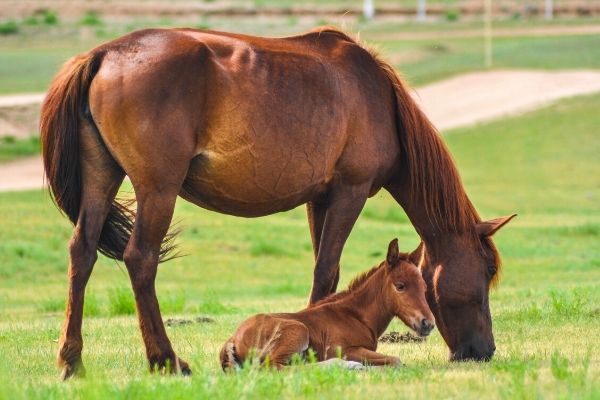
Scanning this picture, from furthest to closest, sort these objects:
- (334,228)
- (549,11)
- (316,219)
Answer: (549,11) → (316,219) → (334,228)

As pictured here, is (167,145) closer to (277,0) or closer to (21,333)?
(21,333)

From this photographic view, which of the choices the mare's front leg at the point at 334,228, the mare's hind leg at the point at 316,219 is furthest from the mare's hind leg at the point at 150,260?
the mare's hind leg at the point at 316,219

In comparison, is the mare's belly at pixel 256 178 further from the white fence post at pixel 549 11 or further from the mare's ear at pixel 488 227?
the white fence post at pixel 549 11

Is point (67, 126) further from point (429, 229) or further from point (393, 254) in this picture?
point (429, 229)

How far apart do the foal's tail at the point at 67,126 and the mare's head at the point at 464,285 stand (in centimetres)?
247

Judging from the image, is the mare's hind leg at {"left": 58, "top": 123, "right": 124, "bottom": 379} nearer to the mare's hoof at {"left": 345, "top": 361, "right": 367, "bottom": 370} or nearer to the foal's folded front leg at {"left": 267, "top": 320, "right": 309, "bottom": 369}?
the foal's folded front leg at {"left": 267, "top": 320, "right": 309, "bottom": 369}

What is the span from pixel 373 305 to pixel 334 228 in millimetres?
658

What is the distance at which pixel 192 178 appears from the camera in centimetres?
860

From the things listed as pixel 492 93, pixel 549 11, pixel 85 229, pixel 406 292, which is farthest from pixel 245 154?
pixel 549 11

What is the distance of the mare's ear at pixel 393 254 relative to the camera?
8719mm

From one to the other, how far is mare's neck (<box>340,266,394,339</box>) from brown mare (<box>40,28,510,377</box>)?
395 millimetres

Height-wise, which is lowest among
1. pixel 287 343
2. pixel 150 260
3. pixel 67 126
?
pixel 287 343

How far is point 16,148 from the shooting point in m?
32.9

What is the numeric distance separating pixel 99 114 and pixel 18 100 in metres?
29.0
